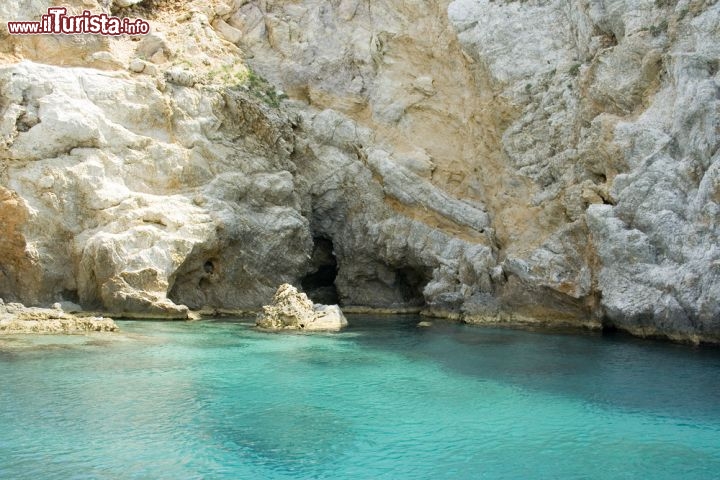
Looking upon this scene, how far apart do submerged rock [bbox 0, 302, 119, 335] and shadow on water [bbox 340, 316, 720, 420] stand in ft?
28.6

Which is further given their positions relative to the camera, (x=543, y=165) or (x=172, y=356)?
(x=543, y=165)

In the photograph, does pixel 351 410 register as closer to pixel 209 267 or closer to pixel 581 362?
pixel 581 362

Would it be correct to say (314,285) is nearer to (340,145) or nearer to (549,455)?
(340,145)

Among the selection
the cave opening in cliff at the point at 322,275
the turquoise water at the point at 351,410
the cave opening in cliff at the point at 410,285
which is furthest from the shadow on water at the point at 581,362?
the cave opening in cliff at the point at 322,275

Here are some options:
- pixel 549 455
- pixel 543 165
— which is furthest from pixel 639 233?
pixel 549 455

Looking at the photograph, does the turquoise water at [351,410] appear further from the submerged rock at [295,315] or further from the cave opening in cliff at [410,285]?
the cave opening in cliff at [410,285]

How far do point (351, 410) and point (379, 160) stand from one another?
71.0 feet

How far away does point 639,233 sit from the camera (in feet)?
73.6

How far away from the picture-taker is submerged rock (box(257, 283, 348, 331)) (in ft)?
84.8

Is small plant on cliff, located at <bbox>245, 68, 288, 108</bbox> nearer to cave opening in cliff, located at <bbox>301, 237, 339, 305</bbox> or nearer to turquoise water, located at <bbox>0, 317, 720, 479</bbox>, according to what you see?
cave opening in cliff, located at <bbox>301, 237, 339, 305</bbox>

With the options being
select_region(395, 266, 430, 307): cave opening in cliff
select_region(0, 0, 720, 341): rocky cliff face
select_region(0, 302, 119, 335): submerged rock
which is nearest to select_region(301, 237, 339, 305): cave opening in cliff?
select_region(0, 0, 720, 341): rocky cliff face

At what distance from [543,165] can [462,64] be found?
320 inches

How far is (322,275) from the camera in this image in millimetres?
39500

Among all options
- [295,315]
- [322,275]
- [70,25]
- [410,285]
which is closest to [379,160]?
[410,285]
